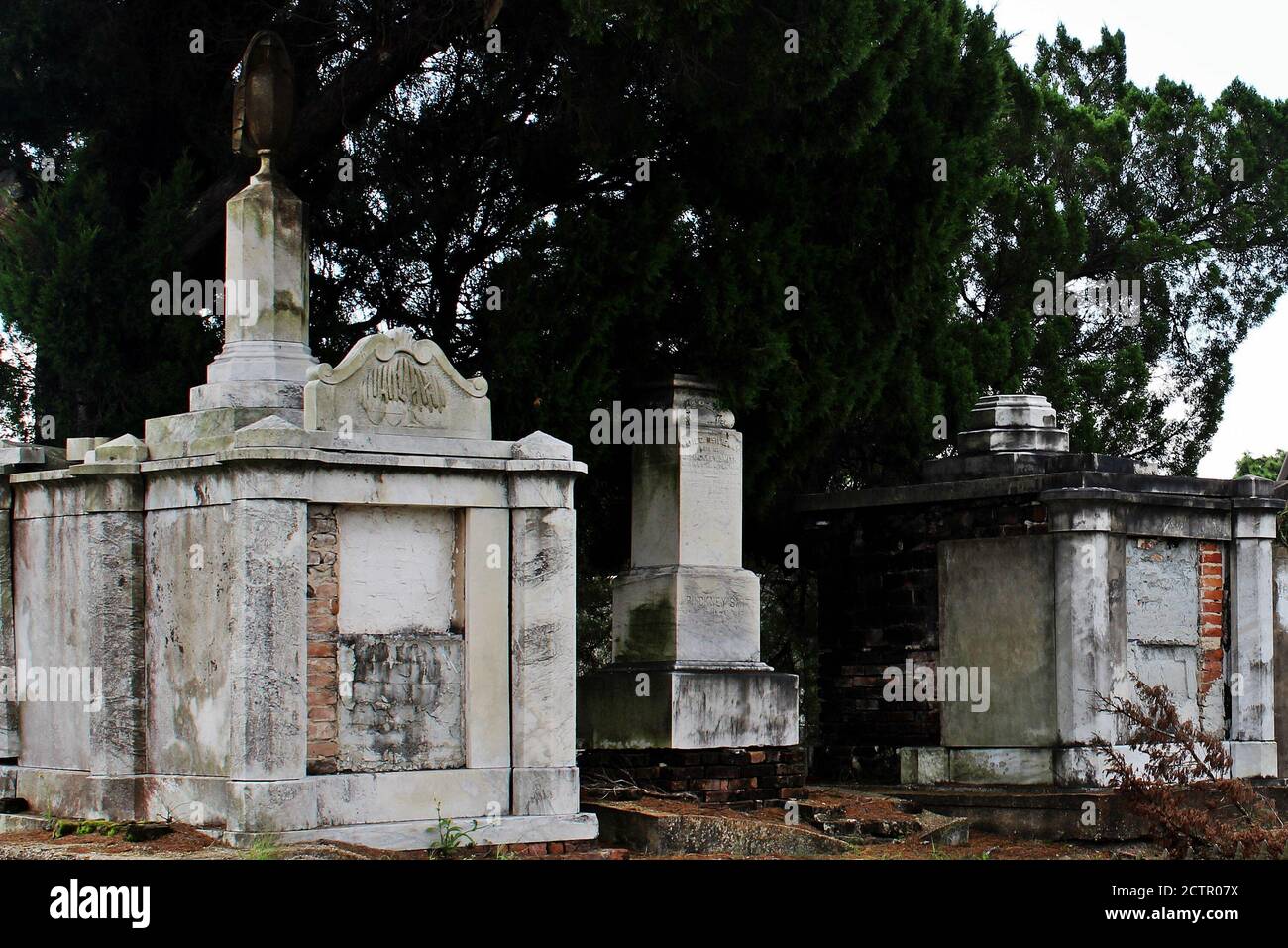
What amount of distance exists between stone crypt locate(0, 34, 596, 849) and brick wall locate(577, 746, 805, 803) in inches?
75.3

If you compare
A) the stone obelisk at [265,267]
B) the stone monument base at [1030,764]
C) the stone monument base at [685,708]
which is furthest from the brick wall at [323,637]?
the stone monument base at [1030,764]

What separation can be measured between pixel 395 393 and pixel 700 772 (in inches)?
137

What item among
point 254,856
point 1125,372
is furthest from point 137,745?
point 1125,372

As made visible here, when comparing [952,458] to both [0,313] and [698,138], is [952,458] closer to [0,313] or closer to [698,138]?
[698,138]

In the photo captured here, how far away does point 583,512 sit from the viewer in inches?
497

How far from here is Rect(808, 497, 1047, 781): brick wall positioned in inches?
477

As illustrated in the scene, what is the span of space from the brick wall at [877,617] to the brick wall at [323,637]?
198 inches

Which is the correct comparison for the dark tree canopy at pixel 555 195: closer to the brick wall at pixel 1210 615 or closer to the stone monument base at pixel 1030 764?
the stone monument base at pixel 1030 764

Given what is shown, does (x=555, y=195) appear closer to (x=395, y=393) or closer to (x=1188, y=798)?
(x=395, y=393)

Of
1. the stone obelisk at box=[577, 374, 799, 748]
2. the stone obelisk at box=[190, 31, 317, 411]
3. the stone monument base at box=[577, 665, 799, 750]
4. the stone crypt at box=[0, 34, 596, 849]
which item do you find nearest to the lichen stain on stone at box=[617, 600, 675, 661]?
the stone obelisk at box=[577, 374, 799, 748]

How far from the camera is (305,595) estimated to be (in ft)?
27.2

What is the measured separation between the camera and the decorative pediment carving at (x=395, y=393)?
8.48 meters

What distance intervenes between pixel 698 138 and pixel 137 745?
17.2ft

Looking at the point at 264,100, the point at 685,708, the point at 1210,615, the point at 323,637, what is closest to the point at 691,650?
the point at 685,708
